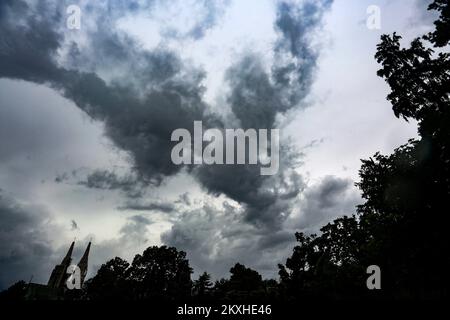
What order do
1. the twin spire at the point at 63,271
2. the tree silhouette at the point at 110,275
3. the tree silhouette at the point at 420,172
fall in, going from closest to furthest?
the tree silhouette at the point at 420,172 → the tree silhouette at the point at 110,275 → the twin spire at the point at 63,271

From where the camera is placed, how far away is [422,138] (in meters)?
16.7

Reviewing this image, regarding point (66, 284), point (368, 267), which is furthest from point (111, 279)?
point (368, 267)

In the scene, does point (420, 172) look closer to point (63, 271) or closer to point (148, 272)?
point (148, 272)

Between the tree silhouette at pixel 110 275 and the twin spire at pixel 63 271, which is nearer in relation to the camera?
the tree silhouette at pixel 110 275

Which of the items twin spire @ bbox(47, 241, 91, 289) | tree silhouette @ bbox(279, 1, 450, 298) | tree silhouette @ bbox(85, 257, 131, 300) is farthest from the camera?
twin spire @ bbox(47, 241, 91, 289)

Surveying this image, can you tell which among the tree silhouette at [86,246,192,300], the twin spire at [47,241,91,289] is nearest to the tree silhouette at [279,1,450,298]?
the tree silhouette at [86,246,192,300]

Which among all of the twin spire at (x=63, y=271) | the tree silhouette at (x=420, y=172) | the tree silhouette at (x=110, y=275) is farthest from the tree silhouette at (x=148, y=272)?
the tree silhouette at (x=420, y=172)

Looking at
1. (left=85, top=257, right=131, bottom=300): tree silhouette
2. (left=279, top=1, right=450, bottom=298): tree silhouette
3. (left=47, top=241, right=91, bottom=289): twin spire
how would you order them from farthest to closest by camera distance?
1. (left=47, top=241, right=91, bottom=289): twin spire
2. (left=85, top=257, right=131, bottom=300): tree silhouette
3. (left=279, top=1, right=450, bottom=298): tree silhouette

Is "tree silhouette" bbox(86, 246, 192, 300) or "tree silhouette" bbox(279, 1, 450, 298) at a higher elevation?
"tree silhouette" bbox(279, 1, 450, 298)

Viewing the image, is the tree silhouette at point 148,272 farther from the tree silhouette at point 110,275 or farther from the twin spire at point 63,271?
the twin spire at point 63,271

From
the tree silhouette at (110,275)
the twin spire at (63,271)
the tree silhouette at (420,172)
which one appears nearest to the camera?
the tree silhouette at (420,172)

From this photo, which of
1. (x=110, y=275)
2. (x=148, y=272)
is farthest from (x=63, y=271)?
(x=148, y=272)

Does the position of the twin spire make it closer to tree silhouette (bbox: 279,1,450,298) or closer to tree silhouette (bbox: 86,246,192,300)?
tree silhouette (bbox: 86,246,192,300)
